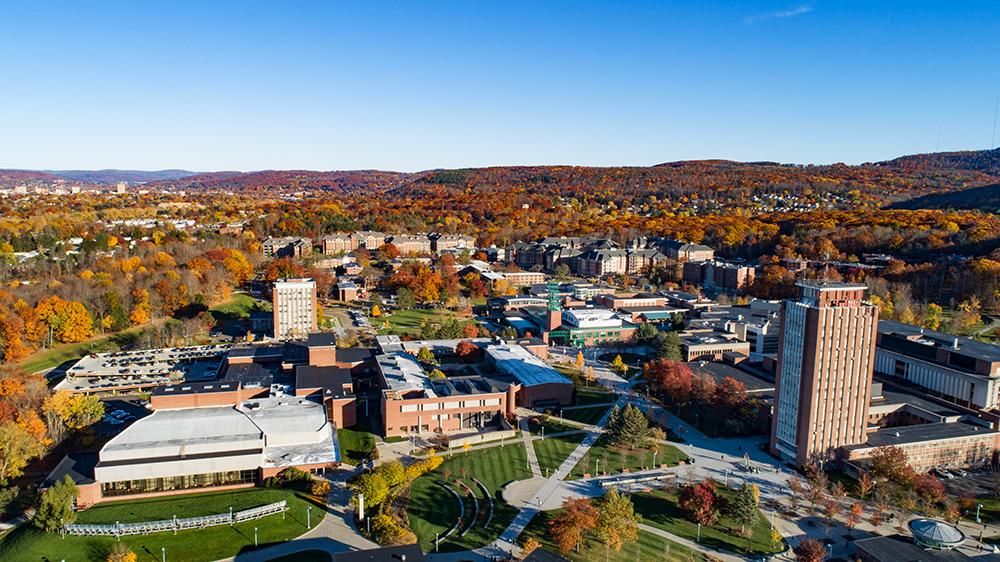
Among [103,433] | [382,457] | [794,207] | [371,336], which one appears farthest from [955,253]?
[103,433]

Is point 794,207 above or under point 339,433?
above

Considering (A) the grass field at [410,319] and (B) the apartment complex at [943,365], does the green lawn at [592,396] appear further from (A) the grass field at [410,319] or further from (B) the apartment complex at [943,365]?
(A) the grass field at [410,319]

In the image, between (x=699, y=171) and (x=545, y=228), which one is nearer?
(x=545, y=228)

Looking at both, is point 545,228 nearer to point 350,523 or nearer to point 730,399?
point 730,399

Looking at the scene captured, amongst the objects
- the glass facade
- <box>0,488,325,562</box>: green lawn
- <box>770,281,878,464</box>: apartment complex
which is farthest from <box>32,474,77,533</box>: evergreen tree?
<box>770,281,878,464</box>: apartment complex

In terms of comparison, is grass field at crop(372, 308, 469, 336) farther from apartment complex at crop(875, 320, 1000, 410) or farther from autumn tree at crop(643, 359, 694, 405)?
apartment complex at crop(875, 320, 1000, 410)

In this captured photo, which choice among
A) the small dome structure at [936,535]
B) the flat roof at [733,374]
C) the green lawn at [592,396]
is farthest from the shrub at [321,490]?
the flat roof at [733,374]

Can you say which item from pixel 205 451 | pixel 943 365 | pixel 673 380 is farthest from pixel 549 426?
pixel 943 365
